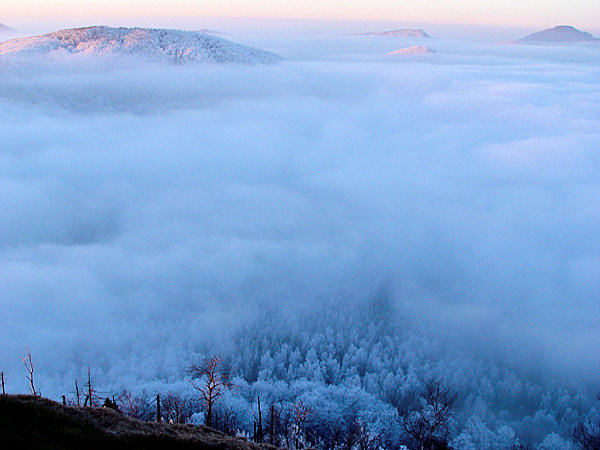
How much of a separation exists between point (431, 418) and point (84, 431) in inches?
1290

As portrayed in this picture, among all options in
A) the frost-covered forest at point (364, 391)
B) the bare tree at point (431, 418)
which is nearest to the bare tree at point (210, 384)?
the frost-covered forest at point (364, 391)

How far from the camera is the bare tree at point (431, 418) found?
34.8 metres

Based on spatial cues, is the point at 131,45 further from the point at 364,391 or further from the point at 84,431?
the point at 84,431

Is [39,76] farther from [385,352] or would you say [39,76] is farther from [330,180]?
[385,352]

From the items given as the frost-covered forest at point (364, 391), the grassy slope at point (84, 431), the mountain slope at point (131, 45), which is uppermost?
the mountain slope at point (131, 45)

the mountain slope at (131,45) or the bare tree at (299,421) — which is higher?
the mountain slope at (131,45)

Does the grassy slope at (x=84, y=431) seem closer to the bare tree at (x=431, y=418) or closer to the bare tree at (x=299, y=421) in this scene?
the bare tree at (x=299, y=421)

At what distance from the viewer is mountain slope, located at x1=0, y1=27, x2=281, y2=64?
545ft

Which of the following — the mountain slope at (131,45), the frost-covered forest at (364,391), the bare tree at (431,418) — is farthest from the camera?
the mountain slope at (131,45)

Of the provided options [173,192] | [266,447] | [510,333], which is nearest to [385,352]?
[510,333]

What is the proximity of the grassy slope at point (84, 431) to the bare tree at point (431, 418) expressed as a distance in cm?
1724

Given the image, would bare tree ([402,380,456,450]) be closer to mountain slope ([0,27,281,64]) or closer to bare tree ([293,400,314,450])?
bare tree ([293,400,314,450])

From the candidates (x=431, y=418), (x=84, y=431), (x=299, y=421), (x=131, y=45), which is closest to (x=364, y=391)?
(x=431, y=418)

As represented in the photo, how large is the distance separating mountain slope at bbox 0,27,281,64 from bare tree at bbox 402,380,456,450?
160 meters
